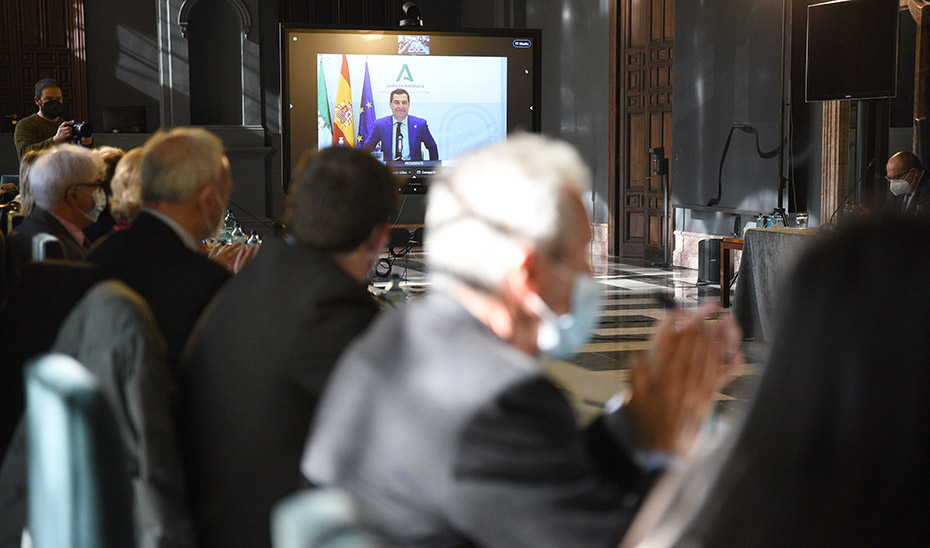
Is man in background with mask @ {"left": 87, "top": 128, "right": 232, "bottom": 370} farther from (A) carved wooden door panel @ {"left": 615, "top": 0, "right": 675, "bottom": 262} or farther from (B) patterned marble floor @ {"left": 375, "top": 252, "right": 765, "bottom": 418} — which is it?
(A) carved wooden door panel @ {"left": 615, "top": 0, "right": 675, "bottom": 262}

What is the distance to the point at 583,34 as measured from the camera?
13547 millimetres

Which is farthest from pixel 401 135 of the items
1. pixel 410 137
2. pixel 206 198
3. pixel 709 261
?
pixel 206 198

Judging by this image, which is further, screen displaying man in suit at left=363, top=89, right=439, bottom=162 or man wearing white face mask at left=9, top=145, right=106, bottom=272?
screen displaying man in suit at left=363, top=89, right=439, bottom=162

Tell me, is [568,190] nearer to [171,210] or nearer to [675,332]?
[675,332]

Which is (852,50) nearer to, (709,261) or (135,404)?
(709,261)

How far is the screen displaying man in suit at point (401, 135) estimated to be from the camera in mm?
9461

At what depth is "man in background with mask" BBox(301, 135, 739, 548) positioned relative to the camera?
102cm

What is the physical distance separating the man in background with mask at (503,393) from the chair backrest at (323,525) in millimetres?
202

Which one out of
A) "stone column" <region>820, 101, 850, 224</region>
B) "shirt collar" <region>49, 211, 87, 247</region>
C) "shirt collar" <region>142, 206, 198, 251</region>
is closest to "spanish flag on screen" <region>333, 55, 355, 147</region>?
"stone column" <region>820, 101, 850, 224</region>

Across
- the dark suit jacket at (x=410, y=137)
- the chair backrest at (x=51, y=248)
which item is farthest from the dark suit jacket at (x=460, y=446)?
the dark suit jacket at (x=410, y=137)

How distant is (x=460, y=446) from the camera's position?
1016mm

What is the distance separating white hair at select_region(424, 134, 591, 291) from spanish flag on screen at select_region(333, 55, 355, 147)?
8.31 metres

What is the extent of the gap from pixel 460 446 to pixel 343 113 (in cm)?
859

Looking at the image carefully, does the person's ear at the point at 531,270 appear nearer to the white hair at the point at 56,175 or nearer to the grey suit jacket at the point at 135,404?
the grey suit jacket at the point at 135,404
